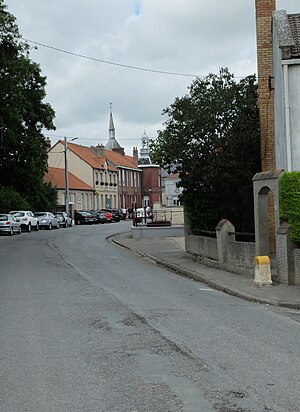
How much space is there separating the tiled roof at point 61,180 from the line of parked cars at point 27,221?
2097cm

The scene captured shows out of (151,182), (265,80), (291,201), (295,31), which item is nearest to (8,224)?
(265,80)

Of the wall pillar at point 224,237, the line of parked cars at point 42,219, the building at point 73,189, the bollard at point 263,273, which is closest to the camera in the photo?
the bollard at point 263,273

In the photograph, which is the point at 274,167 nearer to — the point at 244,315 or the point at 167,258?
the point at 167,258

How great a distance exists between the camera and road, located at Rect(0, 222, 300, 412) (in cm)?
577

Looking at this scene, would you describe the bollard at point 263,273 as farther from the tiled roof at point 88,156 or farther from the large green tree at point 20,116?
the tiled roof at point 88,156

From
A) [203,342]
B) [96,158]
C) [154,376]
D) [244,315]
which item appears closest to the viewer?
[154,376]

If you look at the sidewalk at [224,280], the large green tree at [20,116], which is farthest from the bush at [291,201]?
the large green tree at [20,116]

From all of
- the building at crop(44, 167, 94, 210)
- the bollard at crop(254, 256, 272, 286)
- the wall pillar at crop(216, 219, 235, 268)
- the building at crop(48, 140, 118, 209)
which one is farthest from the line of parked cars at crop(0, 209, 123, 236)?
the bollard at crop(254, 256, 272, 286)

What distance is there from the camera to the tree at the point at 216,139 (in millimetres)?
19469

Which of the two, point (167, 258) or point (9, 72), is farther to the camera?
point (9, 72)

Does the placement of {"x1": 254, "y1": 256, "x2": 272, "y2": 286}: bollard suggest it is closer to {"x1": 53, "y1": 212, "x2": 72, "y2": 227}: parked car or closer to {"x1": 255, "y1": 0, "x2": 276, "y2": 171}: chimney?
{"x1": 255, "y1": 0, "x2": 276, "y2": 171}: chimney

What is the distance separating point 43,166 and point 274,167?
121 ft

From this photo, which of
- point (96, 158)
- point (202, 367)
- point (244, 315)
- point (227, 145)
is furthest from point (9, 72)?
point (96, 158)

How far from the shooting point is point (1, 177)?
5231cm
